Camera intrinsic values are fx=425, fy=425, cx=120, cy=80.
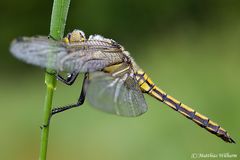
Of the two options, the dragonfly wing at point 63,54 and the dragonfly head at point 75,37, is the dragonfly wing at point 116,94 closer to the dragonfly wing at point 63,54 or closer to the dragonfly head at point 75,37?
the dragonfly wing at point 63,54

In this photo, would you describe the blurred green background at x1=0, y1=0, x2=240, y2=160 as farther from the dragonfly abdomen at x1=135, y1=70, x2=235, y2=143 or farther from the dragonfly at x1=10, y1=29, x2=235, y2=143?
the dragonfly at x1=10, y1=29, x2=235, y2=143

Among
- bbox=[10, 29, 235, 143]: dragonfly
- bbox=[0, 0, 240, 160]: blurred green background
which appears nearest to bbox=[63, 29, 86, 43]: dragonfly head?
bbox=[10, 29, 235, 143]: dragonfly


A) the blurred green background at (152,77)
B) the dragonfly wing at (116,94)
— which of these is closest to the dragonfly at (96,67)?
the dragonfly wing at (116,94)

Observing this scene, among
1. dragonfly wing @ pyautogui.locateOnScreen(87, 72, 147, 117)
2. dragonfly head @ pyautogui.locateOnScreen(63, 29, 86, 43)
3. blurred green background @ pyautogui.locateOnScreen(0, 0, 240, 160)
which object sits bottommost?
dragonfly wing @ pyautogui.locateOnScreen(87, 72, 147, 117)

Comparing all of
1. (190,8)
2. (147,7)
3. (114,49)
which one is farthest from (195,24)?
(114,49)

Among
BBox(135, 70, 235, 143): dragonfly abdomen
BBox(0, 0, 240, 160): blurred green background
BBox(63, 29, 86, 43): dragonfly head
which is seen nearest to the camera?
BBox(63, 29, 86, 43): dragonfly head

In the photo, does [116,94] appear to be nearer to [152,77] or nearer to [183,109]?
[183,109]

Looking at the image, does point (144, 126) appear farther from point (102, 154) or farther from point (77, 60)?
point (77, 60)

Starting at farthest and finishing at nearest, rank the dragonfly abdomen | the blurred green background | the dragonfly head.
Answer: the blurred green background, the dragonfly abdomen, the dragonfly head
